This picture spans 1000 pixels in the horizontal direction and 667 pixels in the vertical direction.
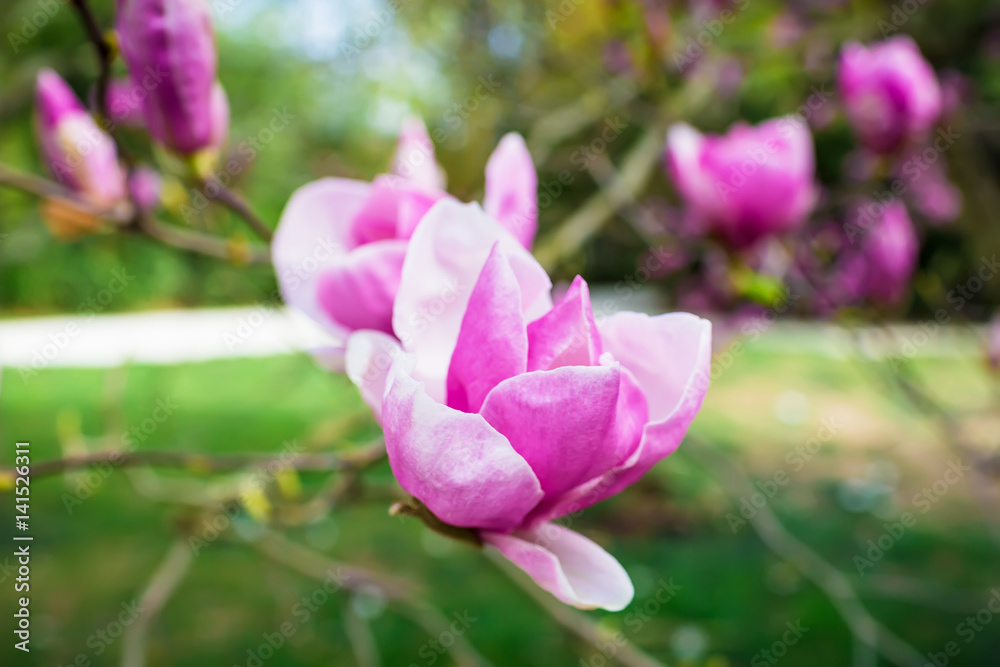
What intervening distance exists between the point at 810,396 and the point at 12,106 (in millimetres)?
4822

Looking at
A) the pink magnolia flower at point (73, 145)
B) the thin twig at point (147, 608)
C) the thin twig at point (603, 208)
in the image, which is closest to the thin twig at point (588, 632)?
the thin twig at point (147, 608)

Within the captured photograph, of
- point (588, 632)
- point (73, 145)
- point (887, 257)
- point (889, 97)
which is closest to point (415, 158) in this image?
point (73, 145)

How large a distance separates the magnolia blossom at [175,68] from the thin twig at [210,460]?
0.81 ft

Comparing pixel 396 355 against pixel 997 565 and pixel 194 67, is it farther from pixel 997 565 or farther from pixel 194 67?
pixel 997 565

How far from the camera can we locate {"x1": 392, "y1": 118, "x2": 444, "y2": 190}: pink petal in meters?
0.54

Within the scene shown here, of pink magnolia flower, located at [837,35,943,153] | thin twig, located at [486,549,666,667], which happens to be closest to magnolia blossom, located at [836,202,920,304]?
pink magnolia flower, located at [837,35,943,153]

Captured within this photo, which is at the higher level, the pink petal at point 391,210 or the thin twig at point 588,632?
the pink petal at point 391,210

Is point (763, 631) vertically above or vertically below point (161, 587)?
below

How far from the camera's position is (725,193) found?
0.91 meters

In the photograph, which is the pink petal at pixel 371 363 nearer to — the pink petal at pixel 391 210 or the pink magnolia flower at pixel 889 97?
the pink petal at pixel 391 210

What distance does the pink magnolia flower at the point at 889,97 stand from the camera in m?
1.09

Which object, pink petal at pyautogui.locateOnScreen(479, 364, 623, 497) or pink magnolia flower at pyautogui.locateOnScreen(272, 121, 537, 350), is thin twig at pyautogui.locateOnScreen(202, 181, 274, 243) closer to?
pink magnolia flower at pyautogui.locateOnScreen(272, 121, 537, 350)

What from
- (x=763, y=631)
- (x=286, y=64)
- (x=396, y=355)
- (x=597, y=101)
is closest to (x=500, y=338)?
(x=396, y=355)

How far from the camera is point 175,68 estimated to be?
55 cm
